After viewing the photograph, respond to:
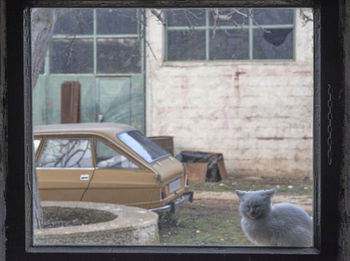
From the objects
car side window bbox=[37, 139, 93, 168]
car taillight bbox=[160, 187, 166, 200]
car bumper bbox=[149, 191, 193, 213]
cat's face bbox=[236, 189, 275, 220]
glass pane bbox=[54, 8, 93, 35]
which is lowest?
→ car bumper bbox=[149, 191, 193, 213]

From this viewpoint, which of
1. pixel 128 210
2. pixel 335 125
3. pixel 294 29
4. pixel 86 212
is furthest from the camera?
pixel 294 29

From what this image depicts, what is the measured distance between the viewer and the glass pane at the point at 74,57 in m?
8.25

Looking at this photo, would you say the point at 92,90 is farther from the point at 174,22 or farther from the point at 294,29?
the point at 294,29

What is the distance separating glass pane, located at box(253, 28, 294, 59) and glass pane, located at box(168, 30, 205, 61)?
0.92 meters

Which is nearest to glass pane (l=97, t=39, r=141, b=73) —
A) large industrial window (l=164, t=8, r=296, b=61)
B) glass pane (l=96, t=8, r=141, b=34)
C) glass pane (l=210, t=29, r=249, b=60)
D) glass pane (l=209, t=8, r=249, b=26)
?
glass pane (l=96, t=8, r=141, b=34)

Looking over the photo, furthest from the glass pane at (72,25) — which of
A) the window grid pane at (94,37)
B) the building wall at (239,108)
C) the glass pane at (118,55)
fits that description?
the building wall at (239,108)

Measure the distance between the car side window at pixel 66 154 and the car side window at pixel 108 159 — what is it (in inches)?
3.5

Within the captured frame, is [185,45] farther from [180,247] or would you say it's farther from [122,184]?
[180,247]

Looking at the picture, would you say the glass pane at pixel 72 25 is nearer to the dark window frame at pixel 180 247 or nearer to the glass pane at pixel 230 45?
the glass pane at pixel 230 45

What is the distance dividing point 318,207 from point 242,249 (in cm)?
23

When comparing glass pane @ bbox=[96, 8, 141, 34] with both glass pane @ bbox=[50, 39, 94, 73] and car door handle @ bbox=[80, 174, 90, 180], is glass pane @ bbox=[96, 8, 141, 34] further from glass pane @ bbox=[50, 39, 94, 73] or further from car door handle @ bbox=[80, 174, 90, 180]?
car door handle @ bbox=[80, 174, 90, 180]

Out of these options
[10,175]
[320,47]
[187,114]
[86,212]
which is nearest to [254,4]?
[320,47]

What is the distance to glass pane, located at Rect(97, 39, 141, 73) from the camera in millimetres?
8227

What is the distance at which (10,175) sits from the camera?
129 cm
